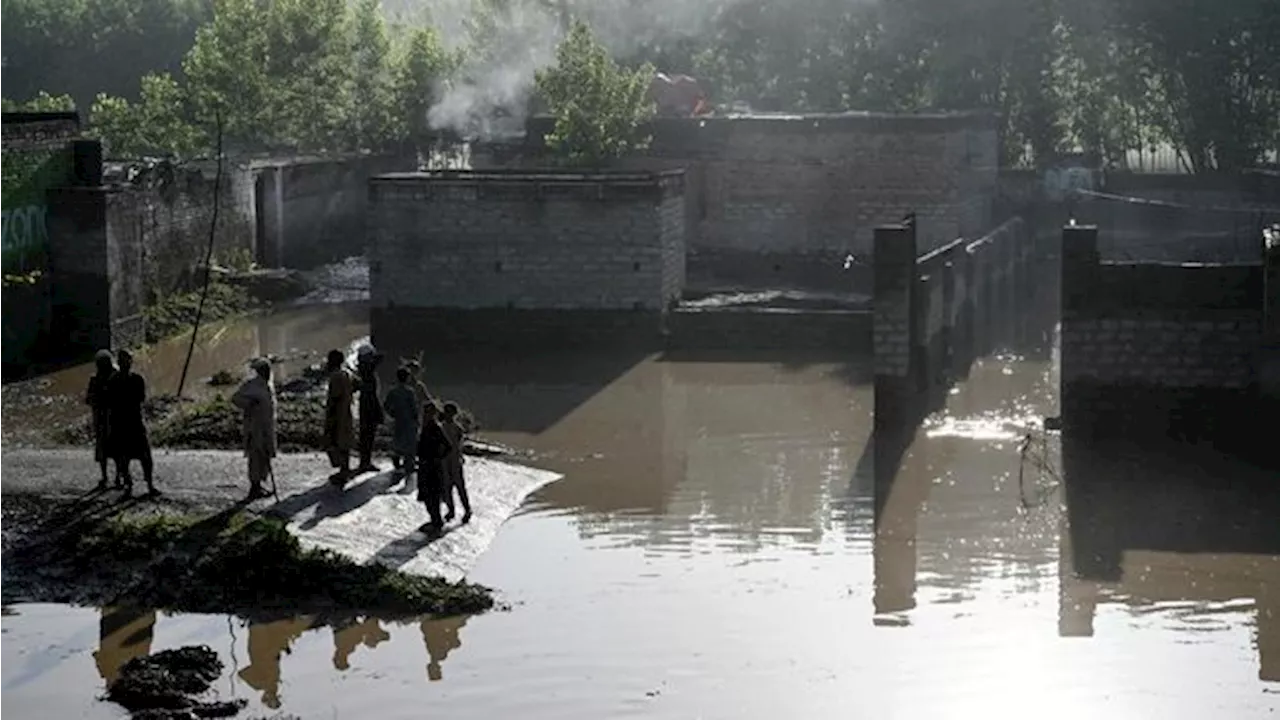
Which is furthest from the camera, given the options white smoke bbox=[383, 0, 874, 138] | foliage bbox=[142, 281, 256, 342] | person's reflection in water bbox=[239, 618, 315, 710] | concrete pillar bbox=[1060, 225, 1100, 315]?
white smoke bbox=[383, 0, 874, 138]

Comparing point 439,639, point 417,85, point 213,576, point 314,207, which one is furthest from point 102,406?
point 417,85

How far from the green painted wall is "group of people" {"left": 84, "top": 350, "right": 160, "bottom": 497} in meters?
10.0

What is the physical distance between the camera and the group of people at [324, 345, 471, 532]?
17250 mm

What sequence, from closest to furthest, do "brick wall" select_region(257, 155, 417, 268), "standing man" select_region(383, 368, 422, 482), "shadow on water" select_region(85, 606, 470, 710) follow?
1. "shadow on water" select_region(85, 606, 470, 710)
2. "standing man" select_region(383, 368, 422, 482)
3. "brick wall" select_region(257, 155, 417, 268)

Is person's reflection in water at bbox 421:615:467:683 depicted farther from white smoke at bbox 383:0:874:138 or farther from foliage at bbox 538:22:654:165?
white smoke at bbox 383:0:874:138

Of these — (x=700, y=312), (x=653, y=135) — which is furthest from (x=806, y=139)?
(x=700, y=312)

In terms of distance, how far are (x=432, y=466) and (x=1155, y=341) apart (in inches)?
327

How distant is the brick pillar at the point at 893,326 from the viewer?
23.0 m

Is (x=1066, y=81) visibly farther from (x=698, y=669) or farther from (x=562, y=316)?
(x=698, y=669)

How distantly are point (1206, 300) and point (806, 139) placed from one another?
57.9 ft

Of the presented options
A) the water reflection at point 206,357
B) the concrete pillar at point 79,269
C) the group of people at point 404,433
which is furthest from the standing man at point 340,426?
the concrete pillar at point 79,269

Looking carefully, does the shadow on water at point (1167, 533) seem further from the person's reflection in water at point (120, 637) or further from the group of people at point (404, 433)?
the person's reflection in water at point (120, 637)

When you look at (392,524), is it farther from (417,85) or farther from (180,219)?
(417,85)

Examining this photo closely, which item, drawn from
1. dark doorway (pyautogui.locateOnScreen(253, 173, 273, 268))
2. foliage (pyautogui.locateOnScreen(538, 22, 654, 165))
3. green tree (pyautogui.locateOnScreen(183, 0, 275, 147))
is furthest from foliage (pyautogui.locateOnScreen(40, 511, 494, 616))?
green tree (pyautogui.locateOnScreen(183, 0, 275, 147))
